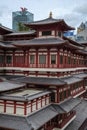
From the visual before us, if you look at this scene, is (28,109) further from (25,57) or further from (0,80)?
(25,57)

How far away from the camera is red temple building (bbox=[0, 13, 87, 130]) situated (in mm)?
22453

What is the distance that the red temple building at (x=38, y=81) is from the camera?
73.7 feet

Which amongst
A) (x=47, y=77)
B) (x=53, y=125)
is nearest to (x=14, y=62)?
(x=47, y=77)

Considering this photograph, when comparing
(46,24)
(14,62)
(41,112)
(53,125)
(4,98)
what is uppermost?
(46,24)

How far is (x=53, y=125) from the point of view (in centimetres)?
2728

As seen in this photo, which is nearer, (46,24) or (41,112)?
(41,112)

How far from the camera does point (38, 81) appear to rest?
93.4ft

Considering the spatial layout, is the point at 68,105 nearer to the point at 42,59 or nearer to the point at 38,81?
the point at 38,81

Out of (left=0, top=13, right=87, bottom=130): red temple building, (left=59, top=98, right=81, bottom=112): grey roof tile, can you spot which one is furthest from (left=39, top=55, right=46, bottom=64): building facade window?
(left=59, top=98, right=81, bottom=112): grey roof tile

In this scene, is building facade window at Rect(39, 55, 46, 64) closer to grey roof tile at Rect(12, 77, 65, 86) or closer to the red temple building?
the red temple building

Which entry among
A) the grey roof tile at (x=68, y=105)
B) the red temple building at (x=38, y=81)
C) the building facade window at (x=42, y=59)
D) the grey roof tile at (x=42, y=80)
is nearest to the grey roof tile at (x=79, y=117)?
the red temple building at (x=38, y=81)

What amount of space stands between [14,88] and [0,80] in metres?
4.22

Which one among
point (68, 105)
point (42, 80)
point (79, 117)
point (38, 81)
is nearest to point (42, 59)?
point (42, 80)

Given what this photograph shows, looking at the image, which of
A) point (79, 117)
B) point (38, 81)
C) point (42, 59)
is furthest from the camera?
point (79, 117)
